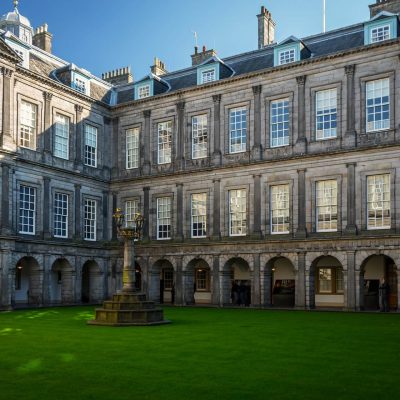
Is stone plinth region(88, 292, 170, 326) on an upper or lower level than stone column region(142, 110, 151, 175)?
lower

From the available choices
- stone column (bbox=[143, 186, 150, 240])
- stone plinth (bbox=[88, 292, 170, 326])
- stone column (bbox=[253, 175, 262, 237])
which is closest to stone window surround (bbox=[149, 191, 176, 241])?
stone column (bbox=[143, 186, 150, 240])

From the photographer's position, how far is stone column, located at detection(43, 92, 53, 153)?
3322cm

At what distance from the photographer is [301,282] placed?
99.8 ft

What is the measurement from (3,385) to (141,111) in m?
28.9

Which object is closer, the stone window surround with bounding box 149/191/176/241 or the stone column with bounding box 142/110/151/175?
the stone window surround with bounding box 149/191/176/241

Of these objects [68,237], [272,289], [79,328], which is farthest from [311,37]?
[79,328]

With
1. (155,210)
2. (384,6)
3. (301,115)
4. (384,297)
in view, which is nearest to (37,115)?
(155,210)

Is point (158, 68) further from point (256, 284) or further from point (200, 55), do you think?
point (256, 284)

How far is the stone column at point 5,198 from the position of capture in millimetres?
29594

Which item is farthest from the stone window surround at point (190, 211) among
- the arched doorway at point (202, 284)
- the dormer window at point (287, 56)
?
the dormer window at point (287, 56)

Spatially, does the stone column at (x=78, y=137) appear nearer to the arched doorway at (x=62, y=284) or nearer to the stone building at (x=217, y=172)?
the stone building at (x=217, y=172)

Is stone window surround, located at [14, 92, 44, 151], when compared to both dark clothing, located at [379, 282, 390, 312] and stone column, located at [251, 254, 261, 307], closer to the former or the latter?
stone column, located at [251, 254, 261, 307]

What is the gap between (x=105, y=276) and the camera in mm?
37219

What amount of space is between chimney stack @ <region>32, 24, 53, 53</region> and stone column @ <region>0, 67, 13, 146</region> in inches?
359
